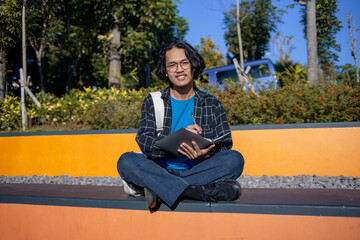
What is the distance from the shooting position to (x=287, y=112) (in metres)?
5.39

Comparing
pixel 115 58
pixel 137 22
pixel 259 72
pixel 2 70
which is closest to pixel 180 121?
pixel 2 70

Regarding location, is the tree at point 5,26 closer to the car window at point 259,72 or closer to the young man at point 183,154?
the young man at point 183,154

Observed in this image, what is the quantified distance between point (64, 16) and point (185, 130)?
16.8 meters

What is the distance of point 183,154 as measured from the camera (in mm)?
2150

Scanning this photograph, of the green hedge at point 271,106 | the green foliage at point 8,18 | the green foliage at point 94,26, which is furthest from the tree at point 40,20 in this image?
the green hedge at point 271,106

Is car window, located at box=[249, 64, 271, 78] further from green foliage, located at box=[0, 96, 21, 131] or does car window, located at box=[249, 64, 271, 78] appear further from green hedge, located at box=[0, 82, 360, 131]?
green foliage, located at box=[0, 96, 21, 131]

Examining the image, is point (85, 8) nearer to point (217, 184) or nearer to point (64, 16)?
point (64, 16)

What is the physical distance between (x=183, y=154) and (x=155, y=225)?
0.55m

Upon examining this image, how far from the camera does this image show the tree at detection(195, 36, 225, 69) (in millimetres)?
23094

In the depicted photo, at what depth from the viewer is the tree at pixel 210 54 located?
75.8 feet

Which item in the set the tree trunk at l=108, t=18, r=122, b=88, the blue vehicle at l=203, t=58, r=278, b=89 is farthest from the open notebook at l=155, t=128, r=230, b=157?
the blue vehicle at l=203, t=58, r=278, b=89

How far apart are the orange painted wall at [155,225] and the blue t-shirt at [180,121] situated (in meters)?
0.42

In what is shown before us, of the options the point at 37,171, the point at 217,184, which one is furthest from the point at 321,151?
the point at 37,171

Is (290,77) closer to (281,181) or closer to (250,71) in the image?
(250,71)
